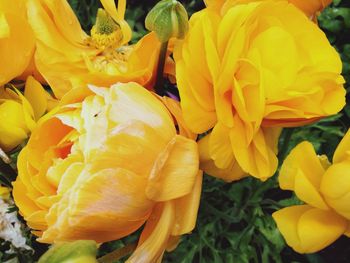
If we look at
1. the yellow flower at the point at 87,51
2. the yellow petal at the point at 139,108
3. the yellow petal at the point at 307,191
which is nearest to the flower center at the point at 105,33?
the yellow flower at the point at 87,51

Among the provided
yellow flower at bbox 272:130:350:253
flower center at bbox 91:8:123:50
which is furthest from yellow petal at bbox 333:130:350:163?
flower center at bbox 91:8:123:50

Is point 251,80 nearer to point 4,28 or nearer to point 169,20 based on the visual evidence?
point 169,20

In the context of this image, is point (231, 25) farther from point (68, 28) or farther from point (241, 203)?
point (241, 203)

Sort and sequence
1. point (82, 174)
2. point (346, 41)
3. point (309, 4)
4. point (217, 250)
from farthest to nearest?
1. point (346, 41)
2. point (217, 250)
3. point (309, 4)
4. point (82, 174)

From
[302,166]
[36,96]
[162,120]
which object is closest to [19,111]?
[36,96]

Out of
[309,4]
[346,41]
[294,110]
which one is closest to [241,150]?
[294,110]

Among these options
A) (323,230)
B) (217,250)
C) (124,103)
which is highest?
(124,103)

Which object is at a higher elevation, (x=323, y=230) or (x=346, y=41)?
(x=323, y=230)

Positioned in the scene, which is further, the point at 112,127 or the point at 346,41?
the point at 346,41
